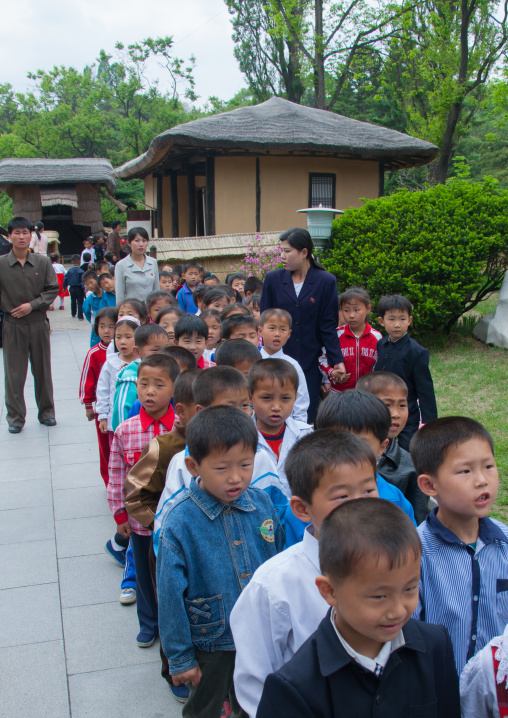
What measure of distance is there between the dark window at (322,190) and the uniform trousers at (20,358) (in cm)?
1120

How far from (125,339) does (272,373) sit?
1993mm

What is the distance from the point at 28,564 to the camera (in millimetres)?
4176

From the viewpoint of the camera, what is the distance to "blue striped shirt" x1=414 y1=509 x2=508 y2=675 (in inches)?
77.6

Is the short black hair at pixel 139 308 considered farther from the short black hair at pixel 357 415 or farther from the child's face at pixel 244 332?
the short black hair at pixel 357 415

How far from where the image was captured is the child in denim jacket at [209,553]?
2.21 m

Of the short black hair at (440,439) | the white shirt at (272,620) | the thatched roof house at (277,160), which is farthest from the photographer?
the thatched roof house at (277,160)

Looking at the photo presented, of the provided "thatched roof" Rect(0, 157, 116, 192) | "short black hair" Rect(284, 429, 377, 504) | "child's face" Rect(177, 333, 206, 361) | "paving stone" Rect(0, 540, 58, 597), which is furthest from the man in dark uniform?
"thatched roof" Rect(0, 157, 116, 192)

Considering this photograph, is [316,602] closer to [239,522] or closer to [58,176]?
[239,522]

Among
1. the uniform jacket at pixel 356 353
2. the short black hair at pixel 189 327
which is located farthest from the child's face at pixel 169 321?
the uniform jacket at pixel 356 353

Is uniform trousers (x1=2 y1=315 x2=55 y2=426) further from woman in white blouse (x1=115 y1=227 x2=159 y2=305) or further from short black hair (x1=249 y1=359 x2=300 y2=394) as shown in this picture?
short black hair (x1=249 y1=359 x2=300 y2=394)

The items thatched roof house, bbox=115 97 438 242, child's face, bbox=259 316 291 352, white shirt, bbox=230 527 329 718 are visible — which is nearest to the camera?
white shirt, bbox=230 527 329 718

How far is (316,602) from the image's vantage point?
1.80 meters

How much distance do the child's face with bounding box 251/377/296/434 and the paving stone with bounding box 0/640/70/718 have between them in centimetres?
152

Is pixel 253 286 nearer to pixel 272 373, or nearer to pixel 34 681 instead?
pixel 272 373
